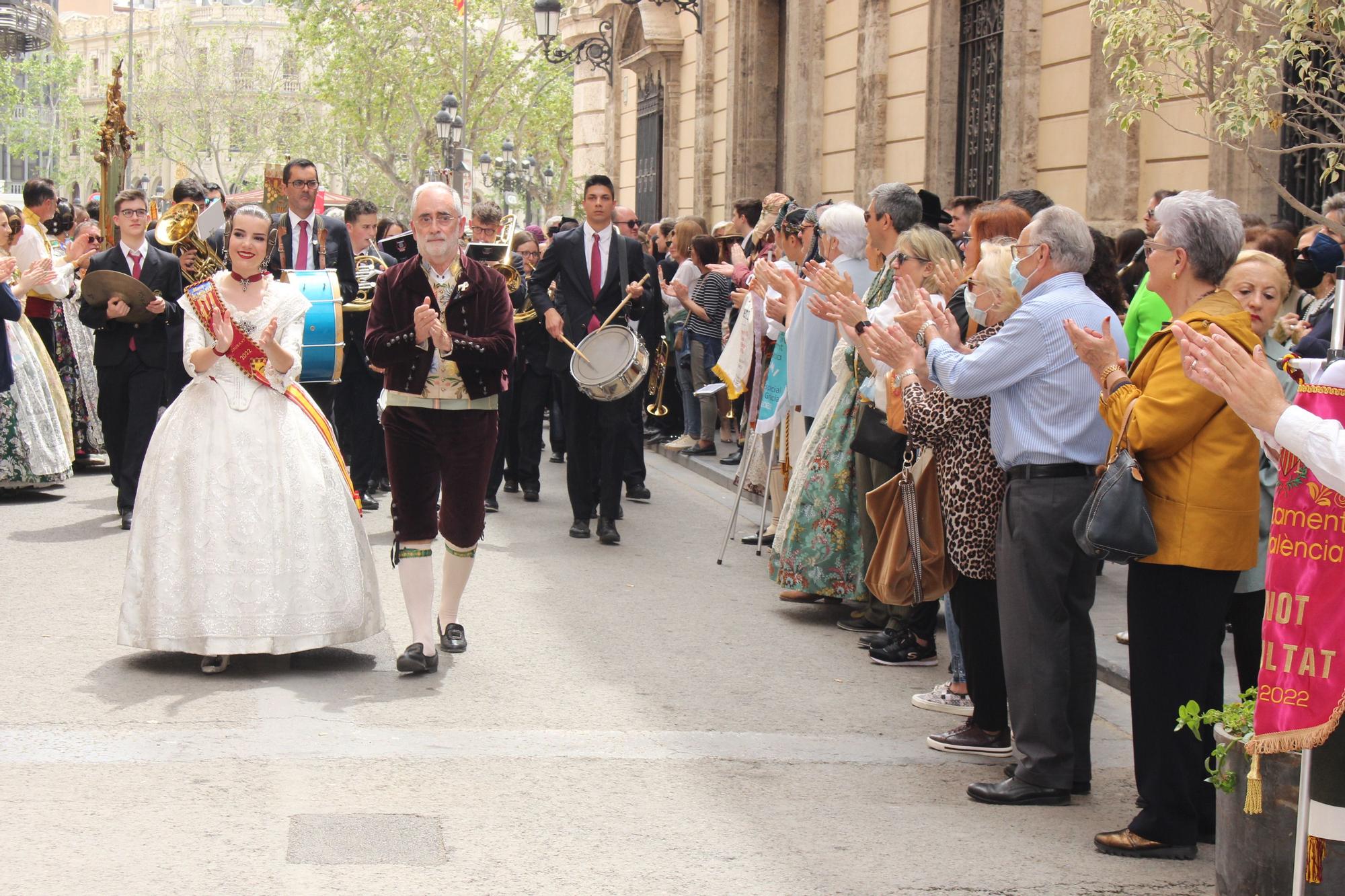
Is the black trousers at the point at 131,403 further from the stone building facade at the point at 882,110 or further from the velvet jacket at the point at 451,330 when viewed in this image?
the stone building facade at the point at 882,110

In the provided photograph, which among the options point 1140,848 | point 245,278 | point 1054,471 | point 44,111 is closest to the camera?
point 1140,848

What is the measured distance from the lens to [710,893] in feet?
14.8

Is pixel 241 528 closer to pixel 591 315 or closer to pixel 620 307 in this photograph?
pixel 620 307

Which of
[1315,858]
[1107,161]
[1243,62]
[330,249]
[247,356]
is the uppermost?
[1243,62]

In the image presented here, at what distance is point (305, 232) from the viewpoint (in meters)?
10.7

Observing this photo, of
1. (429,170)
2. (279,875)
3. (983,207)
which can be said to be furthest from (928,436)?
(429,170)

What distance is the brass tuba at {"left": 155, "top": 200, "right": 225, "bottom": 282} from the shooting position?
974 cm

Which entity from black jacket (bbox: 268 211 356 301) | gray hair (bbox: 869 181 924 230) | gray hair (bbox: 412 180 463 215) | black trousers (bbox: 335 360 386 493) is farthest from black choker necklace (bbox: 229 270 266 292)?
black trousers (bbox: 335 360 386 493)

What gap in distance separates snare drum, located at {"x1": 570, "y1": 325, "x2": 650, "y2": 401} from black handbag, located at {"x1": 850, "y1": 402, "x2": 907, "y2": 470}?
131 inches

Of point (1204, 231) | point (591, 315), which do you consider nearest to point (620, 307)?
point (591, 315)

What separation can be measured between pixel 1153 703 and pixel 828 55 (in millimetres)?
15314

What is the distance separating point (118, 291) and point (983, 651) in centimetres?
654

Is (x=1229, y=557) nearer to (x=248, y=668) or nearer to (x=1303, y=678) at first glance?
(x=1303, y=678)

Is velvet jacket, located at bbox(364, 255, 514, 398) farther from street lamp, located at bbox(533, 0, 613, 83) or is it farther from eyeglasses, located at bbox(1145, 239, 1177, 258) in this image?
street lamp, located at bbox(533, 0, 613, 83)
